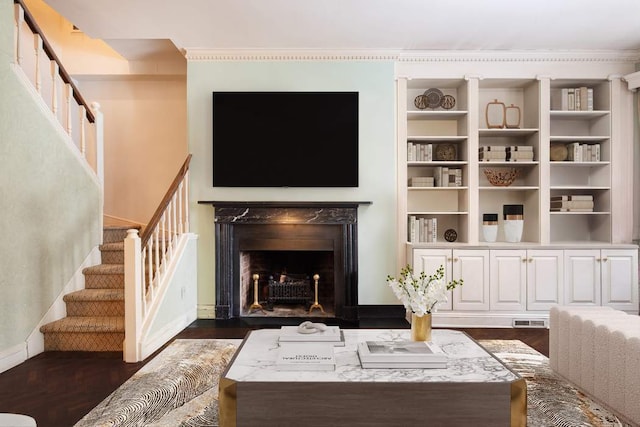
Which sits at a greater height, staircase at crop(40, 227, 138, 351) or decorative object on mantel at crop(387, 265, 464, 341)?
decorative object on mantel at crop(387, 265, 464, 341)

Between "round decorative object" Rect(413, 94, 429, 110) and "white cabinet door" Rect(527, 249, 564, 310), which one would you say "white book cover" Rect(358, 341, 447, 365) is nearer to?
"white cabinet door" Rect(527, 249, 564, 310)

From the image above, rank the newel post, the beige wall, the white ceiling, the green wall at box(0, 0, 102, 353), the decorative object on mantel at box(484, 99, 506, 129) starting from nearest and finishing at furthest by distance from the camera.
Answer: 1. the green wall at box(0, 0, 102, 353)
2. the newel post
3. the white ceiling
4. the decorative object on mantel at box(484, 99, 506, 129)
5. the beige wall

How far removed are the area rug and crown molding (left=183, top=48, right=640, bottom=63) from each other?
10.1 ft

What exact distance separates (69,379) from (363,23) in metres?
3.79

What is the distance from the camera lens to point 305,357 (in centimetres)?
208

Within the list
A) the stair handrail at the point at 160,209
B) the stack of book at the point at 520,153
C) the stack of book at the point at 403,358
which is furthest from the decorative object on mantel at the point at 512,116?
the stack of book at the point at 403,358

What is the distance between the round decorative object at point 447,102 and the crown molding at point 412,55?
0.41 meters

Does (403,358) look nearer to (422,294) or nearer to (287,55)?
(422,294)

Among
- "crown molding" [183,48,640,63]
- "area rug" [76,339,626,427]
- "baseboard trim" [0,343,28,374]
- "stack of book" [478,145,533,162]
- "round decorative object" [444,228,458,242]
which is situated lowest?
"area rug" [76,339,626,427]

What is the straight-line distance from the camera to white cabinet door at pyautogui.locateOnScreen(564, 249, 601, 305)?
14.7 ft

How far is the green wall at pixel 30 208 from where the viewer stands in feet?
10.8

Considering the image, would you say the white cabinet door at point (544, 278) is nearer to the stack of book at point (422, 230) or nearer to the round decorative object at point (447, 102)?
the stack of book at point (422, 230)

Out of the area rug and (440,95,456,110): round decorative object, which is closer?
the area rug

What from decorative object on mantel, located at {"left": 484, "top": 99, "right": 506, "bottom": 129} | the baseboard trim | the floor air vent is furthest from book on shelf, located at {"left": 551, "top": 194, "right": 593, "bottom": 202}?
the baseboard trim
